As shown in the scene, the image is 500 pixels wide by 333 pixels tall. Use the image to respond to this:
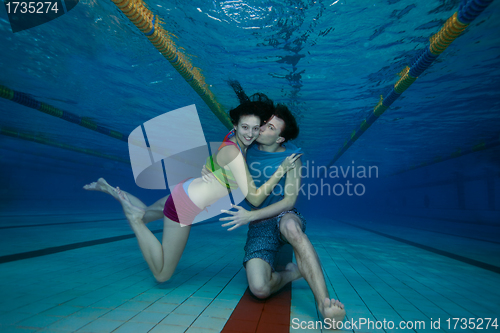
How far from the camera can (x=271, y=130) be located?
127 inches

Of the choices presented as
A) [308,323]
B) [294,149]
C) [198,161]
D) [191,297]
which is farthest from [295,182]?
[198,161]

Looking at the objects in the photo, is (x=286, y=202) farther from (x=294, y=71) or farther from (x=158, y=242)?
(x=294, y=71)

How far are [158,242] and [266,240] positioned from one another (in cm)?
Result: 125

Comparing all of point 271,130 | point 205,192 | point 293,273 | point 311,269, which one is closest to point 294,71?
point 271,130

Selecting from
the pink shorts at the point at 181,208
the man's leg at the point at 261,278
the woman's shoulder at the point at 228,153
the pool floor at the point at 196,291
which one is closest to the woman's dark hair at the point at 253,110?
the woman's shoulder at the point at 228,153

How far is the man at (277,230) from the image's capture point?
240cm

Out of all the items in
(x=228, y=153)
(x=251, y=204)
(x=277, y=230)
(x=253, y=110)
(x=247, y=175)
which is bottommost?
(x=277, y=230)

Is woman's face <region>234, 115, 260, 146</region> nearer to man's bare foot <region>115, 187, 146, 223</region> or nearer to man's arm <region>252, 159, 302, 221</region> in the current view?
man's arm <region>252, 159, 302, 221</region>

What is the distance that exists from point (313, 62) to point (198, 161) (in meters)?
14.9

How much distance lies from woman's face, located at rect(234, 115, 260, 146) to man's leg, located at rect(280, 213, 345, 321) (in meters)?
1.02

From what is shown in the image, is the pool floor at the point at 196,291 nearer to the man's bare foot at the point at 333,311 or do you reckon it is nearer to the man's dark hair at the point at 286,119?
the man's bare foot at the point at 333,311

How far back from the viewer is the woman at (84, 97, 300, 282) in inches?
108

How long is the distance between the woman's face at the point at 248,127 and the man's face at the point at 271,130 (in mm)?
256

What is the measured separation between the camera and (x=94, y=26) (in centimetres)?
604
